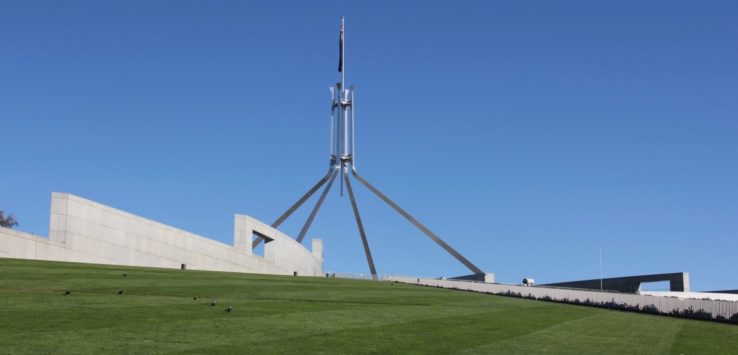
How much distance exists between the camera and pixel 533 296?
41312mm

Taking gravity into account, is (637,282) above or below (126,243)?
below

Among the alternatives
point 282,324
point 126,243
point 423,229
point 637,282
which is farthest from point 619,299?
point 423,229

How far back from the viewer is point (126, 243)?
48.2m

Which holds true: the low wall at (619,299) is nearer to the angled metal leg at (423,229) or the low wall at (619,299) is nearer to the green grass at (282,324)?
the green grass at (282,324)

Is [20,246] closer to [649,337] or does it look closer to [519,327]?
[519,327]

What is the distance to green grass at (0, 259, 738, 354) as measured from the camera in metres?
14.6

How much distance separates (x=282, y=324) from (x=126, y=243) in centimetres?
3326

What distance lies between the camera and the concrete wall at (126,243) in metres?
42.4

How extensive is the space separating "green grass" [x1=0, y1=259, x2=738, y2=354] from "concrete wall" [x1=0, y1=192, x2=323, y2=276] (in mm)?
13261

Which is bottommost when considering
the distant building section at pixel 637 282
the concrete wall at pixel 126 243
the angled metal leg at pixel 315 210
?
the distant building section at pixel 637 282

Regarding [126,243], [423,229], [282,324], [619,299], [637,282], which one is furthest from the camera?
[423,229]

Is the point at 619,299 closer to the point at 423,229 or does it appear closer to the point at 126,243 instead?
the point at 126,243

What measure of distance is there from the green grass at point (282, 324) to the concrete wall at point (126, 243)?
43.5 ft

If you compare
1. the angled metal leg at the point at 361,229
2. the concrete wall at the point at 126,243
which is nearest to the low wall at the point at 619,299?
the concrete wall at the point at 126,243
